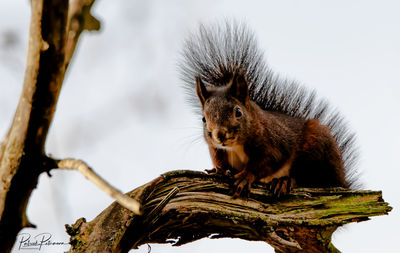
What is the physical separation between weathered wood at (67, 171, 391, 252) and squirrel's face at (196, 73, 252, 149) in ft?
0.86

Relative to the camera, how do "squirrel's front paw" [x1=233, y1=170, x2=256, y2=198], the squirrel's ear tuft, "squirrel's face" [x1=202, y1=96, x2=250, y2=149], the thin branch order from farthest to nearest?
the squirrel's ear tuft < "squirrel's face" [x1=202, y1=96, x2=250, y2=149] < "squirrel's front paw" [x1=233, y1=170, x2=256, y2=198] < the thin branch

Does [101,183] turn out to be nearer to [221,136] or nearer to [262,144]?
[221,136]

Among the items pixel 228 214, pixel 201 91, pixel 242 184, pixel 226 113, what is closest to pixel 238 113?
pixel 226 113

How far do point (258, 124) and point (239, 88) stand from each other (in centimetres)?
26

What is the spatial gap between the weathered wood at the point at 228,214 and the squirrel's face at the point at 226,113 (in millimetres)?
262

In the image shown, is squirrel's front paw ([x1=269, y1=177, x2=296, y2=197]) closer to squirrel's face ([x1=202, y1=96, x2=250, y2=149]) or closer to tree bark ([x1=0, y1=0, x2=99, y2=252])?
squirrel's face ([x1=202, y1=96, x2=250, y2=149])

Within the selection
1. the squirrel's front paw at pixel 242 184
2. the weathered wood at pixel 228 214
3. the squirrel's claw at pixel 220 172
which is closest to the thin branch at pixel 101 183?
the weathered wood at pixel 228 214

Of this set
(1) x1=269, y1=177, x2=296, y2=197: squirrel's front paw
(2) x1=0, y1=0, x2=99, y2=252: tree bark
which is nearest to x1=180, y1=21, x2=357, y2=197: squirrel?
(1) x1=269, y1=177, x2=296, y2=197: squirrel's front paw

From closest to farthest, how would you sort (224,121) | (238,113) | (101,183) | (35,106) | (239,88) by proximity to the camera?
(101,183)
(35,106)
(224,121)
(238,113)
(239,88)

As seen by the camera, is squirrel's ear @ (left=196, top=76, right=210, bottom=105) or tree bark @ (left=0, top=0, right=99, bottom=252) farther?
squirrel's ear @ (left=196, top=76, right=210, bottom=105)

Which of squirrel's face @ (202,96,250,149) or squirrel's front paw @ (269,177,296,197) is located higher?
squirrel's face @ (202,96,250,149)

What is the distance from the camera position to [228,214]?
2.40m

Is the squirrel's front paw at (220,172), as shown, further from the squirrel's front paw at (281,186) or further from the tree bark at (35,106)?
the tree bark at (35,106)

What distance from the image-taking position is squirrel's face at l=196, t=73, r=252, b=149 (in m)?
2.66
